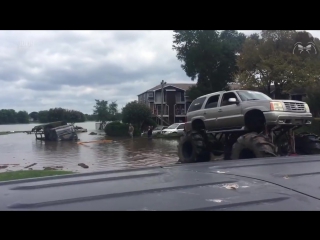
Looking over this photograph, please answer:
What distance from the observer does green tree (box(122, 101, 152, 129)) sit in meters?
42.8

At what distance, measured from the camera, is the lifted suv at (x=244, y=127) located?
11180mm

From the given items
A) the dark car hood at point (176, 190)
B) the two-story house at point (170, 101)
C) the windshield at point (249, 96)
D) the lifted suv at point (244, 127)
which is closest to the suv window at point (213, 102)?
the lifted suv at point (244, 127)

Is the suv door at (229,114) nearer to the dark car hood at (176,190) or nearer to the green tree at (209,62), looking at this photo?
the dark car hood at (176,190)

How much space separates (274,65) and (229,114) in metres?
23.3

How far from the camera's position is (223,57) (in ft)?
143

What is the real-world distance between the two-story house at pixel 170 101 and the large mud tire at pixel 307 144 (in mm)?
34661

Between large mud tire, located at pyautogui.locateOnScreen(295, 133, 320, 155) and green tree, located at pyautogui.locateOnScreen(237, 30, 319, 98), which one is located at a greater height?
green tree, located at pyautogui.locateOnScreen(237, 30, 319, 98)

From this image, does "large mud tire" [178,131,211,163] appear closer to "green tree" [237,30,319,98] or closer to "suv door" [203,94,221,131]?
"suv door" [203,94,221,131]

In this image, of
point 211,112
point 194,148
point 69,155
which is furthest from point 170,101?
point 194,148

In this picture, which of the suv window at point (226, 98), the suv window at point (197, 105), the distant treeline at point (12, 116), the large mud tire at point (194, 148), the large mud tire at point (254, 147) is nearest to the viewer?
the large mud tire at point (254, 147)

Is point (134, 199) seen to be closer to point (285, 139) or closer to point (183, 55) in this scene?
point (285, 139)

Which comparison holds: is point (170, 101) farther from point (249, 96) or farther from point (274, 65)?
point (249, 96)

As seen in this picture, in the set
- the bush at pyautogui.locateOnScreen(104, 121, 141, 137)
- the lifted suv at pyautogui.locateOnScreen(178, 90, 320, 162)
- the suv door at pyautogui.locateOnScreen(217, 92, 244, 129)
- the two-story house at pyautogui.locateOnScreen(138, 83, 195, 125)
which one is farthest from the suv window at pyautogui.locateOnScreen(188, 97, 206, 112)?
the two-story house at pyautogui.locateOnScreen(138, 83, 195, 125)

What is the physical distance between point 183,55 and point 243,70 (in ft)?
25.1
